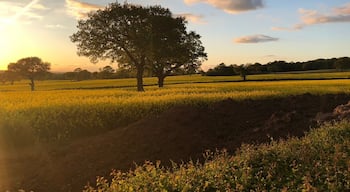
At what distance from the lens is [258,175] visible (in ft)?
27.1

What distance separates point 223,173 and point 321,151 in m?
3.15

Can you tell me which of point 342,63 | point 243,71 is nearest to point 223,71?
point 243,71

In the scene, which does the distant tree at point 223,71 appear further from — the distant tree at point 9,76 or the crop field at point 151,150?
the crop field at point 151,150

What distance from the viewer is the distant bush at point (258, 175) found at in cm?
734

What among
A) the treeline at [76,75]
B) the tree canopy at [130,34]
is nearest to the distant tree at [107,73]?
the treeline at [76,75]

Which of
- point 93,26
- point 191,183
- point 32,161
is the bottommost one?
point 32,161

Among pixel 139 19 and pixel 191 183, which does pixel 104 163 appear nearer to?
pixel 191 183

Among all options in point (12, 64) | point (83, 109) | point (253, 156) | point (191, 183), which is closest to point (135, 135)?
point (83, 109)

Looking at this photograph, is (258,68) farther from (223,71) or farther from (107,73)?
(107,73)

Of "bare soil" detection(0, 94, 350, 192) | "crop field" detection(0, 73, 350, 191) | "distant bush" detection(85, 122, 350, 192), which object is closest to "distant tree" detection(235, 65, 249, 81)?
"crop field" detection(0, 73, 350, 191)

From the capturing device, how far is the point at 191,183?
754cm

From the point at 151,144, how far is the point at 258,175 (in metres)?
7.10

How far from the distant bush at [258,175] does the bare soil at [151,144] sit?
2.21 metres

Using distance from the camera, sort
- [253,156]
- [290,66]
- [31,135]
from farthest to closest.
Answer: [290,66]
[31,135]
[253,156]
